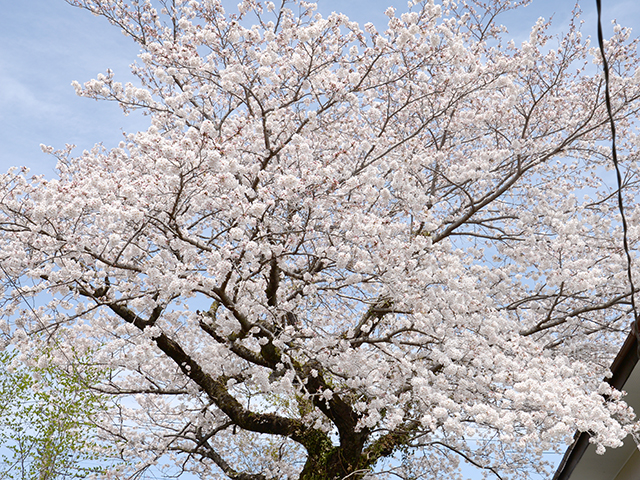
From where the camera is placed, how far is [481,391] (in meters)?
6.60

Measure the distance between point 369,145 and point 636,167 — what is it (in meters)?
5.04

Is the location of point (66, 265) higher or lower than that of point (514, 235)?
higher

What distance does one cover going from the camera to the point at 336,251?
20.9 ft

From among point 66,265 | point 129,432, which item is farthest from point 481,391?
point 129,432

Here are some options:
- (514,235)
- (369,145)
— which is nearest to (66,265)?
(369,145)

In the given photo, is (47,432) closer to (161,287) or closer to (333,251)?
(161,287)

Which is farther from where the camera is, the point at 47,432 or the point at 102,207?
the point at 47,432

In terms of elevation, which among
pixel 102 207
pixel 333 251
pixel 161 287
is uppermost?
pixel 102 207

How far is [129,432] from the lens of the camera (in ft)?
30.8

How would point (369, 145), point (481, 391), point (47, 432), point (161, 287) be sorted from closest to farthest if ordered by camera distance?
point (161, 287)
point (481, 391)
point (369, 145)
point (47, 432)

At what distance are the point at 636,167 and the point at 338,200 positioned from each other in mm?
5753

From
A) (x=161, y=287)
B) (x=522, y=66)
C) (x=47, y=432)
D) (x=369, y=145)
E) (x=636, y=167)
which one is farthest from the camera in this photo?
(x=47, y=432)

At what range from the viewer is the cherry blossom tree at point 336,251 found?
6074mm

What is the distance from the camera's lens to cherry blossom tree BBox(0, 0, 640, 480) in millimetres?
6074
